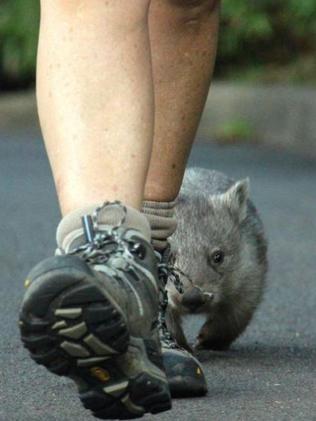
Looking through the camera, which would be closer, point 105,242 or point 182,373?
point 105,242

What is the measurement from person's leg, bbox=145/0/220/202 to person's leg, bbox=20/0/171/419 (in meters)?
0.65

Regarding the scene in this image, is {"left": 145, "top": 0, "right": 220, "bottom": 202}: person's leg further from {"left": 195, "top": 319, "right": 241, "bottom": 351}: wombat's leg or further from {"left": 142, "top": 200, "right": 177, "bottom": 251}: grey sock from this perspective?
{"left": 195, "top": 319, "right": 241, "bottom": 351}: wombat's leg

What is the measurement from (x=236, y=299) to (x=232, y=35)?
372 inches

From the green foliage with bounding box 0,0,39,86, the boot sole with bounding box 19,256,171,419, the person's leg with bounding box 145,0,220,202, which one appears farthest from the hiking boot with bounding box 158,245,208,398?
the green foliage with bounding box 0,0,39,86

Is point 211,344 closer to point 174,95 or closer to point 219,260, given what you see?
point 219,260

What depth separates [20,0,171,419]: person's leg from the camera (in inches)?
131

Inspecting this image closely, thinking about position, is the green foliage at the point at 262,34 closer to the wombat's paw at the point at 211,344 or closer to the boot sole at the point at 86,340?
the wombat's paw at the point at 211,344

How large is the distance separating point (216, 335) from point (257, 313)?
2.89ft

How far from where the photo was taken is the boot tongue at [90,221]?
3.59 metres

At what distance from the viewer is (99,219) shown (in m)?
3.61

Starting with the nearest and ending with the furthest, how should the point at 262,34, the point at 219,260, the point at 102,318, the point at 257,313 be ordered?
the point at 102,318, the point at 219,260, the point at 257,313, the point at 262,34

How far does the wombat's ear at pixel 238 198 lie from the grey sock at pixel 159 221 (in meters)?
1.37

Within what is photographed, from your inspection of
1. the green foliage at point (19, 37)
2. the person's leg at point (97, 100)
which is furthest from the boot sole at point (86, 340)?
the green foliage at point (19, 37)

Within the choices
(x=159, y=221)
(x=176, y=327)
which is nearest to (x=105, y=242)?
(x=159, y=221)
